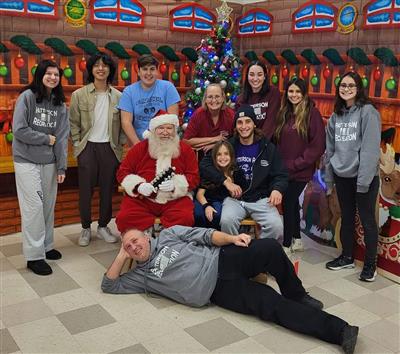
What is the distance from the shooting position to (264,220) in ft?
10.5

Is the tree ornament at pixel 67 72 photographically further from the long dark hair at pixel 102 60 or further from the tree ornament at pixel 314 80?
the tree ornament at pixel 314 80

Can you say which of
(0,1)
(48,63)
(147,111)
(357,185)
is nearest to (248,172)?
(357,185)

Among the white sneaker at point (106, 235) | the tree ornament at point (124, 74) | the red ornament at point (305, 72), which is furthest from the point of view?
the tree ornament at point (124, 74)

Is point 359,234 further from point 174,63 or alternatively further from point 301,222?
point 174,63

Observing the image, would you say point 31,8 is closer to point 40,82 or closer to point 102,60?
point 102,60

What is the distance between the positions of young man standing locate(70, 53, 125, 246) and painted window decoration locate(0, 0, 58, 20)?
837mm

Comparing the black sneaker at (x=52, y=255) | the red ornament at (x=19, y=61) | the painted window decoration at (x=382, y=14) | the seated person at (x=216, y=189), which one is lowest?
the black sneaker at (x=52, y=255)

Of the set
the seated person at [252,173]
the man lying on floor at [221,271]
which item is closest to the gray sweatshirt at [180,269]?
the man lying on floor at [221,271]

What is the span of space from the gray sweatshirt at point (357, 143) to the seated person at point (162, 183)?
1.06 metres

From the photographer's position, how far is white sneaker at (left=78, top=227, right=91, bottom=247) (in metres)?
4.03

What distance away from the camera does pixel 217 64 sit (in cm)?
502

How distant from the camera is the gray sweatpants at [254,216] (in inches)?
125

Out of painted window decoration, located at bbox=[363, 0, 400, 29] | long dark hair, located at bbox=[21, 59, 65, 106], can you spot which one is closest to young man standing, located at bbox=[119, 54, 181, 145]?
long dark hair, located at bbox=[21, 59, 65, 106]

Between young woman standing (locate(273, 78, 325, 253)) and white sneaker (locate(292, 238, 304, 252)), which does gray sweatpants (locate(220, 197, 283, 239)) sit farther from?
white sneaker (locate(292, 238, 304, 252))
